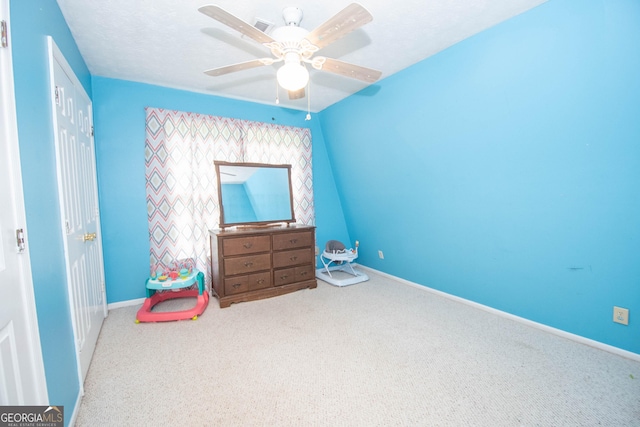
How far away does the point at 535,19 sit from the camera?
6.07 ft

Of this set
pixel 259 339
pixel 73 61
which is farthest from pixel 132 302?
pixel 73 61

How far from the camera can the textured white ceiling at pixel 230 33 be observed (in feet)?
5.94

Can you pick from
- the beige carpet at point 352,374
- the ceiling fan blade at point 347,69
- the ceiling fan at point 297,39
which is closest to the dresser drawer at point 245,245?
the beige carpet at point 352,374

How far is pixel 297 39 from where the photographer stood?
63.2 inches

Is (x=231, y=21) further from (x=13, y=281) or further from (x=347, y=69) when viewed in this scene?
(x=13, y=281)

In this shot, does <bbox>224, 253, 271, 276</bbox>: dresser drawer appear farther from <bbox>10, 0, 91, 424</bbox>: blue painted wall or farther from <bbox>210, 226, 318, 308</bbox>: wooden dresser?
<bbox>10, 0, 91, 424</bbox>: blue painted wall

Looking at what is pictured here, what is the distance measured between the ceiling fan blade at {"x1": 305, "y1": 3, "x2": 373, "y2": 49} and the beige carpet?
6.67 feet

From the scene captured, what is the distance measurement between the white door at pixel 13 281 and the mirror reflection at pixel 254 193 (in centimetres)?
212

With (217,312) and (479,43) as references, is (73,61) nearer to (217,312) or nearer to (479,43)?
(217,312)

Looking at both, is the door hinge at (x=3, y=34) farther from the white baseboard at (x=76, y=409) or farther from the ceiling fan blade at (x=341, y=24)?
the white baseboard at (x=76, y=409)

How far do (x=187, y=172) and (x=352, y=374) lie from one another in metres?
2.71

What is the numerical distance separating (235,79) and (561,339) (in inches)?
150

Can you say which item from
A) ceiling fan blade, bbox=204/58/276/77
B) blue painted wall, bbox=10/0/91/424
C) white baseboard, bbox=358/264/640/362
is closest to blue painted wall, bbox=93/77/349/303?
blue painted wall, bbox=10/0/91/424

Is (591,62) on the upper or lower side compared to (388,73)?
lower
